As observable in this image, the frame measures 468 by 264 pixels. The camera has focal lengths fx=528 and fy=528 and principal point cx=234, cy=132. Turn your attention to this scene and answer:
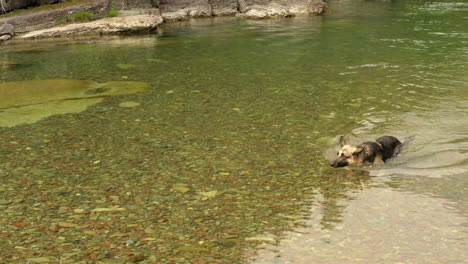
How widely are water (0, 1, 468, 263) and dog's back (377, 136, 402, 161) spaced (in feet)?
0.45

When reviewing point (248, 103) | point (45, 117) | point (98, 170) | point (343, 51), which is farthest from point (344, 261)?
point (343, 51)

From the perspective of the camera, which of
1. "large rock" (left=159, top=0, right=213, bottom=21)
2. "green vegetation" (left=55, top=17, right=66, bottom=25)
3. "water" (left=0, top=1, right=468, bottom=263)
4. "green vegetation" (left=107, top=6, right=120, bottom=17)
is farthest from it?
"large rock" (left=159, top=0, right=213, bottom=21)

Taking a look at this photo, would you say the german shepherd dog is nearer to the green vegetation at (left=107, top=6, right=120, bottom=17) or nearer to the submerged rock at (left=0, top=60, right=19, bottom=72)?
the submerged rock at (left=0, top=60, right=19, bottom=72)

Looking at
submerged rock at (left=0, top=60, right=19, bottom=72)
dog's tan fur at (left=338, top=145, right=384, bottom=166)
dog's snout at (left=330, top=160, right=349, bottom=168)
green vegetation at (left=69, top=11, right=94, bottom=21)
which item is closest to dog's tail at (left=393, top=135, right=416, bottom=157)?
dog's tan fur at (left=338, top=145, right=384, bottom=166)

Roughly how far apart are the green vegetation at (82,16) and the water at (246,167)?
26.7 feet

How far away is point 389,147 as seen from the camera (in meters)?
7.76

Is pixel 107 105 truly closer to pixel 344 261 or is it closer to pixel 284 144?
pixel 284 144

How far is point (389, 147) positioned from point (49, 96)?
26.6ft

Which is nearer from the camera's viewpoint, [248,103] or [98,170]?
[98,170]

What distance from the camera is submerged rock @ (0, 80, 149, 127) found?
10.8 meters

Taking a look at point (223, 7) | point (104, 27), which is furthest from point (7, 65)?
point (223, 7)

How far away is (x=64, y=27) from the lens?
22.6 m

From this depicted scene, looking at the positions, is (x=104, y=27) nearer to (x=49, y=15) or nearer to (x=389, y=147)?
(x=49, y=15)

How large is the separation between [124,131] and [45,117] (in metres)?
2.16
